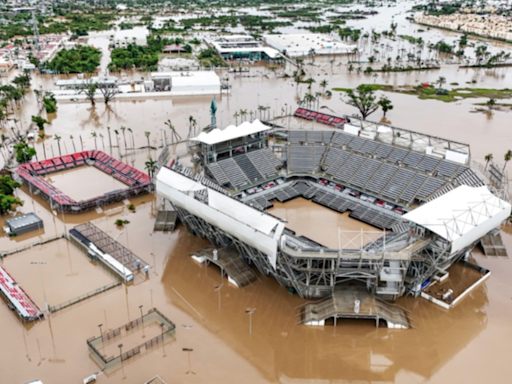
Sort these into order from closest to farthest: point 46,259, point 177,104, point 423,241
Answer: point 423,241, point 46,259, point 177,104

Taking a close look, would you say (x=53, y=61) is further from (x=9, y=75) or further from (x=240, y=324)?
(x=240, y=324)

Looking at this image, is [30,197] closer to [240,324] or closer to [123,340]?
[123,340]

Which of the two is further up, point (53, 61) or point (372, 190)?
point (53, 61)

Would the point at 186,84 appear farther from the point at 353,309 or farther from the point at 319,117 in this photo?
the point at 353,309

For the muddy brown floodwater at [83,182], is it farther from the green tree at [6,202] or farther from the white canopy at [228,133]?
the white canopy at [228,133]

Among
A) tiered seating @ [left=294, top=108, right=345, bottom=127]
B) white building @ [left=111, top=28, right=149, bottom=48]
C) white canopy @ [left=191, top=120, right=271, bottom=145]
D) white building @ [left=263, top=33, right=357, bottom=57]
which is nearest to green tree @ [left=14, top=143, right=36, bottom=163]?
white canopy @ [left=191, top=120, right=271, bottom=145]

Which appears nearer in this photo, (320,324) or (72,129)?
(320,324)

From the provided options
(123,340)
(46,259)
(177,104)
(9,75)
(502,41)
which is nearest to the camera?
(123,340)

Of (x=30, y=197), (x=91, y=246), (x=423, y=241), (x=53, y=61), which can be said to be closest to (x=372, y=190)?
(x=423, y=241)

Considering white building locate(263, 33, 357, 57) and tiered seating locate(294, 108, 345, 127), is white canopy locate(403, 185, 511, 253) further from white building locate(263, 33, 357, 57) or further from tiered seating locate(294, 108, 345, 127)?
white building locate(263, 33, 357, 57)
